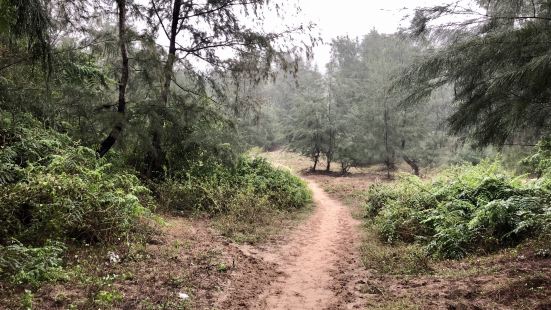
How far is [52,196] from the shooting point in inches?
228

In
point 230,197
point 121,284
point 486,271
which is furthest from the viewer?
point 230,197

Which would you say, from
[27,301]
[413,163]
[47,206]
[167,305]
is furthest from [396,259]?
[413,163]

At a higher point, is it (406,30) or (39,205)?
(406,30)

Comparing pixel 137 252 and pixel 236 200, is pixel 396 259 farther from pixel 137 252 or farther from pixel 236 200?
pixel 236 200

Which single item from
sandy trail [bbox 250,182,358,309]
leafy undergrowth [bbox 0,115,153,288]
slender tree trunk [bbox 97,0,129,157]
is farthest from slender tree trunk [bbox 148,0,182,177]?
sandy trail [bbox 250,182,358,309]

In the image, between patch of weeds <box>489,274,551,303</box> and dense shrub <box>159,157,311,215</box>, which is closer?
patch of weeds <box>489,274,551,303</box>

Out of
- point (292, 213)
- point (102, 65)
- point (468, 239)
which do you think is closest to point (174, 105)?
point (102, 65)

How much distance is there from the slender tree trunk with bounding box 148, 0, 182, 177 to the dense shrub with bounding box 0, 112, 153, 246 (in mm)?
3181

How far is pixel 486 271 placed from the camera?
17.5 ft

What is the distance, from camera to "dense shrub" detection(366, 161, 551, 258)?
6.43 meters

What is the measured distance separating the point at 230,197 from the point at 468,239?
6251 mm

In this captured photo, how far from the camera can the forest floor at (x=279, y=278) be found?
445 cm

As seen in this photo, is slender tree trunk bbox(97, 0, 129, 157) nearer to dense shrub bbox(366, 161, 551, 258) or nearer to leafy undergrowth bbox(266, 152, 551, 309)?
leafy undergrowth bbox(266, 152, 551, 309)

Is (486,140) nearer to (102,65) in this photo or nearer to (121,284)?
(121,284)
